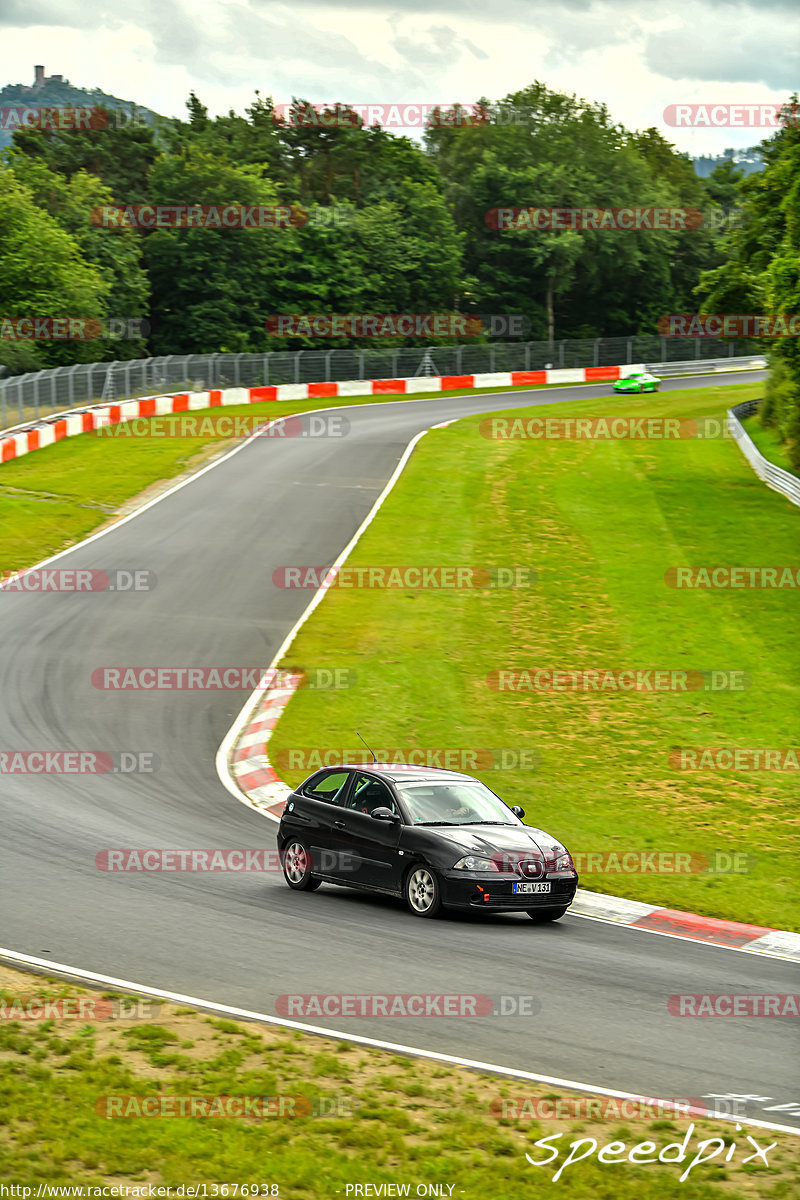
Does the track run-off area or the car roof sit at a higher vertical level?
the car roof

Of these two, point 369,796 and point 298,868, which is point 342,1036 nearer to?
point 369,796

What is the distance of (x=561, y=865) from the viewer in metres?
12.7

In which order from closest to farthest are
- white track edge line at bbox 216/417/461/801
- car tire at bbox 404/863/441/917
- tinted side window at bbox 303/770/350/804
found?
car tire at bbox 404/863/441/917 → tinted side window at bbox 303/770/350/804 → white track edge line at bbox 216/417/461/801

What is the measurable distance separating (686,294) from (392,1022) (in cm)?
9983

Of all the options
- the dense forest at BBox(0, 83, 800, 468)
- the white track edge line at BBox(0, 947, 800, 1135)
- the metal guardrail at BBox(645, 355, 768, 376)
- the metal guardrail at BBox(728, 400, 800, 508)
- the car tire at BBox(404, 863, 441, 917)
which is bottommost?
the car tire at BBox(404, 863, 441, 917)

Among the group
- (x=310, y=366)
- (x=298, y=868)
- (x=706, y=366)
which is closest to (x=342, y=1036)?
(x=298, y=868)

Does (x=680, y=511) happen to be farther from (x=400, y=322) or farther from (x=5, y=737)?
(x=400, y=322)

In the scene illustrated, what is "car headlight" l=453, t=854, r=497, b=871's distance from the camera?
1240 centimetres

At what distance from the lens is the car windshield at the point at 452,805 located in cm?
1323

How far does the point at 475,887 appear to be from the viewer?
12.3 m

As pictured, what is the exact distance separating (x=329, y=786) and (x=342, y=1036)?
547cm

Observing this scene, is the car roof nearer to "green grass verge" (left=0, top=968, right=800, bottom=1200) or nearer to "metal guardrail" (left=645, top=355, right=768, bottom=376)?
"green grass verge" (left=0, top=968, right=800, bottom=1200)

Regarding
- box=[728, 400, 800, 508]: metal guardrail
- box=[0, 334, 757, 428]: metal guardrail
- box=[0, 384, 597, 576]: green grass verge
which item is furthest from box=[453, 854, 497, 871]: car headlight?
box=[0, 334, 757, 428]: metal guardrail

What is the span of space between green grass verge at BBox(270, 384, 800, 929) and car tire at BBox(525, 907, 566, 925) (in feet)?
5.22
